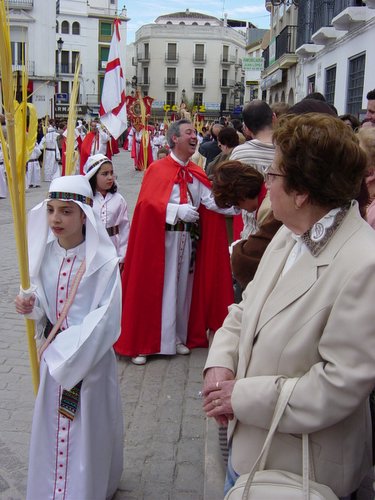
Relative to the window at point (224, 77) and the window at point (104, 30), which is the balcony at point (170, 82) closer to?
the window at point (224, 77)

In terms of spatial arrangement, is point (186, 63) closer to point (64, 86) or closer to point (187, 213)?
point (64, 86)

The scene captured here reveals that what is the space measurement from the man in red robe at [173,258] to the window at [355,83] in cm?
861

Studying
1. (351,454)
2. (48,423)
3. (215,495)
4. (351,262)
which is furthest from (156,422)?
(351,262)

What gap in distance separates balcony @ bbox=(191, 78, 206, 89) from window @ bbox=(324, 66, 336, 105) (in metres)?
64.7

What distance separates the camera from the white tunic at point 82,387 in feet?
8.93

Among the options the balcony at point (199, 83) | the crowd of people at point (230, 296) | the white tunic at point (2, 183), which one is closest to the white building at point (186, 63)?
the balcony at point (199, 83)

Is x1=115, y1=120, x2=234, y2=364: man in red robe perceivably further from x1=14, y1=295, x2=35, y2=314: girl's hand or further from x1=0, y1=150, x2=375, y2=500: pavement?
x1=14, y1=295, x2=35, y2=314: girl's hand

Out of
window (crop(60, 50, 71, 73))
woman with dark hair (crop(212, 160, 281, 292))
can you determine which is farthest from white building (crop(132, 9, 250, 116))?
woman with dark hair (crop(212, 160, 281, 292))

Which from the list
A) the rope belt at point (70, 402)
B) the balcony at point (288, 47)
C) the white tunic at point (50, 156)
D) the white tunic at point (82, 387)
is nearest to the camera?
the white tunic at point (82, 387)

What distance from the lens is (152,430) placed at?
13.0ft

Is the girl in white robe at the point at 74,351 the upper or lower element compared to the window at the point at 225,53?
lower

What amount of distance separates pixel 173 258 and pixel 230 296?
2.21ft

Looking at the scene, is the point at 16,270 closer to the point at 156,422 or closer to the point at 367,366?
the point at 156,422

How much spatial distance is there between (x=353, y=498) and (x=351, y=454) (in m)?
0.38
